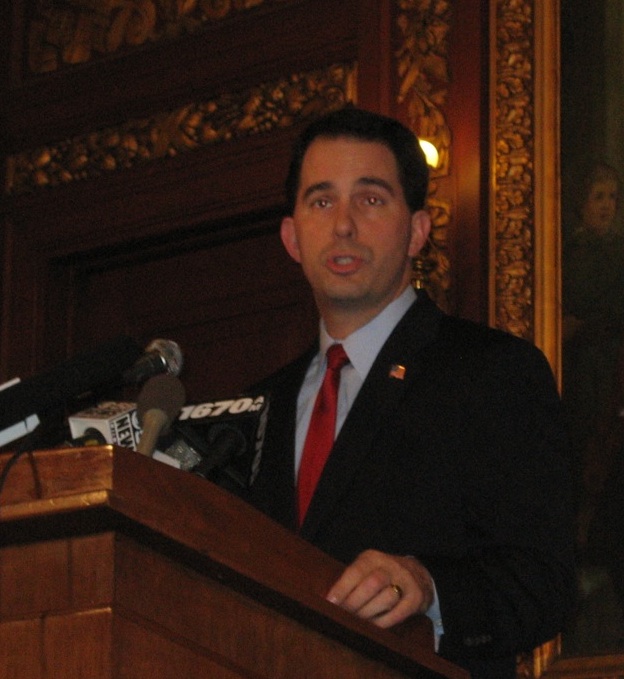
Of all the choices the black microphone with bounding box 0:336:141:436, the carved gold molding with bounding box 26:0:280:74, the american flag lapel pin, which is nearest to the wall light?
the carved gold molding with bounding box 26:0:280:74

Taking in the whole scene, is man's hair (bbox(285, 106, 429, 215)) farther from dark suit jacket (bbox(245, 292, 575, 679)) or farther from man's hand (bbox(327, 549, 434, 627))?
man's hand (bbox(327, 549, 434, 627))

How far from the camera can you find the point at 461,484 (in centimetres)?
228

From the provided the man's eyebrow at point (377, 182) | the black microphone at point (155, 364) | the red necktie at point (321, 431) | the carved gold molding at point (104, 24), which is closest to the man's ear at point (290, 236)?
the man's eyebrow at point (377, 182)

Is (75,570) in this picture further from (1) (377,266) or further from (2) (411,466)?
(1) (377,266)

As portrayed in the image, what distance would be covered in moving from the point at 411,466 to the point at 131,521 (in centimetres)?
94

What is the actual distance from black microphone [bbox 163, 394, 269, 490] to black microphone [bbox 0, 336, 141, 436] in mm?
310

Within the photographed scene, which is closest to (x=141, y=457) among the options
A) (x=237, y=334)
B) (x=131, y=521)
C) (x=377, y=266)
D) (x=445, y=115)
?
(x=131, y=521)

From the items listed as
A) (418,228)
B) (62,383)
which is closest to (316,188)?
(418,228)

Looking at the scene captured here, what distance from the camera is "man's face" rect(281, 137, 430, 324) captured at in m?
2.65

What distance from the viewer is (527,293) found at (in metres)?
3.59

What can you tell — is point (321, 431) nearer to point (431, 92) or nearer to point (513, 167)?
point (513, 167)

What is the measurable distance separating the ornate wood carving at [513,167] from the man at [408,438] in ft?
2.64

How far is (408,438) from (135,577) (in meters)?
0.96

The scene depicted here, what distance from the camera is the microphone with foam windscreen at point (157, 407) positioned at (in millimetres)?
1859
